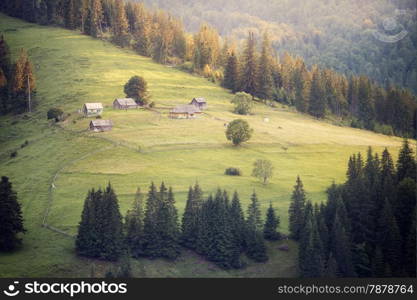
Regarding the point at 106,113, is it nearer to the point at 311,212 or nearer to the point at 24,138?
the point at 24,138

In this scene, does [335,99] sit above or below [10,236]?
above

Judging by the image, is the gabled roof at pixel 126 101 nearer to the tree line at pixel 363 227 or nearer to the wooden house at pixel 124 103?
the wooden house at pixel 124 103

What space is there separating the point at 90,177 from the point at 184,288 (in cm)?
5263

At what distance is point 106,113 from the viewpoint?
453ft

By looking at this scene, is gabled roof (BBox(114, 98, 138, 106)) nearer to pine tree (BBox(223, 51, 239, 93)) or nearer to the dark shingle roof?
the dark shingle roof

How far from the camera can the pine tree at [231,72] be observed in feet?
595

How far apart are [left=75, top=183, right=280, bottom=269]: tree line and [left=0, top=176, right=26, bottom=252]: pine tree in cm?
836

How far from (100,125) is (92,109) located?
44.8 ft

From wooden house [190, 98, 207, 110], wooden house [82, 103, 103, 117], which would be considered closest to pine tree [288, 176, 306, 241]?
wooden house [82, 103, 103, 117]

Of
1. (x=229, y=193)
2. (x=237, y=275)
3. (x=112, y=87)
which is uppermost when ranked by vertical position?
(x=112, y=87)

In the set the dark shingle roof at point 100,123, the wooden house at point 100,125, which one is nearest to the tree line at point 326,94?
the dark shingle roof at point 100,123

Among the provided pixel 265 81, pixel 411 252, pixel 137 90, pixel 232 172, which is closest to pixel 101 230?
pixel 232 172

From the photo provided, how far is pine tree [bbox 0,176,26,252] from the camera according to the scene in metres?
78.2

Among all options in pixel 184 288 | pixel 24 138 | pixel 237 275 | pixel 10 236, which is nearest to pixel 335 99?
pixel 24 138
